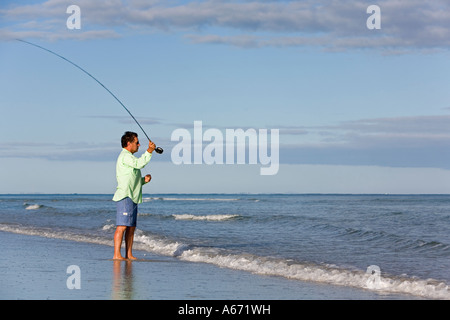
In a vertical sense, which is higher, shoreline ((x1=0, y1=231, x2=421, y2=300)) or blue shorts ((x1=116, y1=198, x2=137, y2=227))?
blue shorts ((x1=116, y1=198, x2=137, y2=227))

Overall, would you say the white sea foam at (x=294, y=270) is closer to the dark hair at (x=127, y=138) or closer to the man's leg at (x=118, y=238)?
the man's leg at (x=118, y=238)

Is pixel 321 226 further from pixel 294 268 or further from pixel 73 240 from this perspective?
pixel 294 268

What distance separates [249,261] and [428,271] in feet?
8.33

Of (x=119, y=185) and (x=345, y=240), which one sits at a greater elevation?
(x=119, y=185)

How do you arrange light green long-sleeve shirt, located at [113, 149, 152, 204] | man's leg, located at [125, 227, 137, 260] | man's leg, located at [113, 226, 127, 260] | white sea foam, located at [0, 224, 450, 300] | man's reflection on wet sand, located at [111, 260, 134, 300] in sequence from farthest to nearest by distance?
1. man's leg, located at [125, 227, 137, 260]
2. man's leg, located at [113, 226, 127, 260]
3. light green long-sleeve shirt, located at [113, 149, 152, 204]
4. white sea foam, located at [0, 224, 450, 300]
5. man's reflection on wet sand, located at [111, 260, 134, 300]

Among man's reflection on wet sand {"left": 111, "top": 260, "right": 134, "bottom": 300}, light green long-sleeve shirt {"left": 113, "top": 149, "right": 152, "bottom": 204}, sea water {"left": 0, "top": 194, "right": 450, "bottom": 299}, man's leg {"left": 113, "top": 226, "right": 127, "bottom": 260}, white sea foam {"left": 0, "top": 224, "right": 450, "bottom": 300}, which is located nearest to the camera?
man's reflection on wet sand {"left": 111, "top": 260, "right": 134, "bottom": 300}

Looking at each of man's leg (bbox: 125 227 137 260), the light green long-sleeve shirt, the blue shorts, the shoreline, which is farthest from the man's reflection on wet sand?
the light green long-sleeve shirt

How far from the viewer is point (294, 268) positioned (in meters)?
8.84

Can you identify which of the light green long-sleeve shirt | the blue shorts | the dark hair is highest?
the dark hair

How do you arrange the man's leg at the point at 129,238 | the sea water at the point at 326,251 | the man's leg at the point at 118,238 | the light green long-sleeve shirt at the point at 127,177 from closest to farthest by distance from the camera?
the sea water at the point at 326,251 → the light green long-sleeve shirt at the point at 127,177 → the man's leg at the point at 118,238 → the man's leg at the point at 129,238

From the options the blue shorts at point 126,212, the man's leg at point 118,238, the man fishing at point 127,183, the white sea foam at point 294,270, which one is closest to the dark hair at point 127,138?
the man fishing at point 127,183

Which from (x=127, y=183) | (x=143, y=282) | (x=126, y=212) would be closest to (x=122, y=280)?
(x=143, y=282)

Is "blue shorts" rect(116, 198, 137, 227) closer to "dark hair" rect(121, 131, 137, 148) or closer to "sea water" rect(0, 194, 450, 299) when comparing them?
"dark hair" rect(121, 131, 137, 148)
